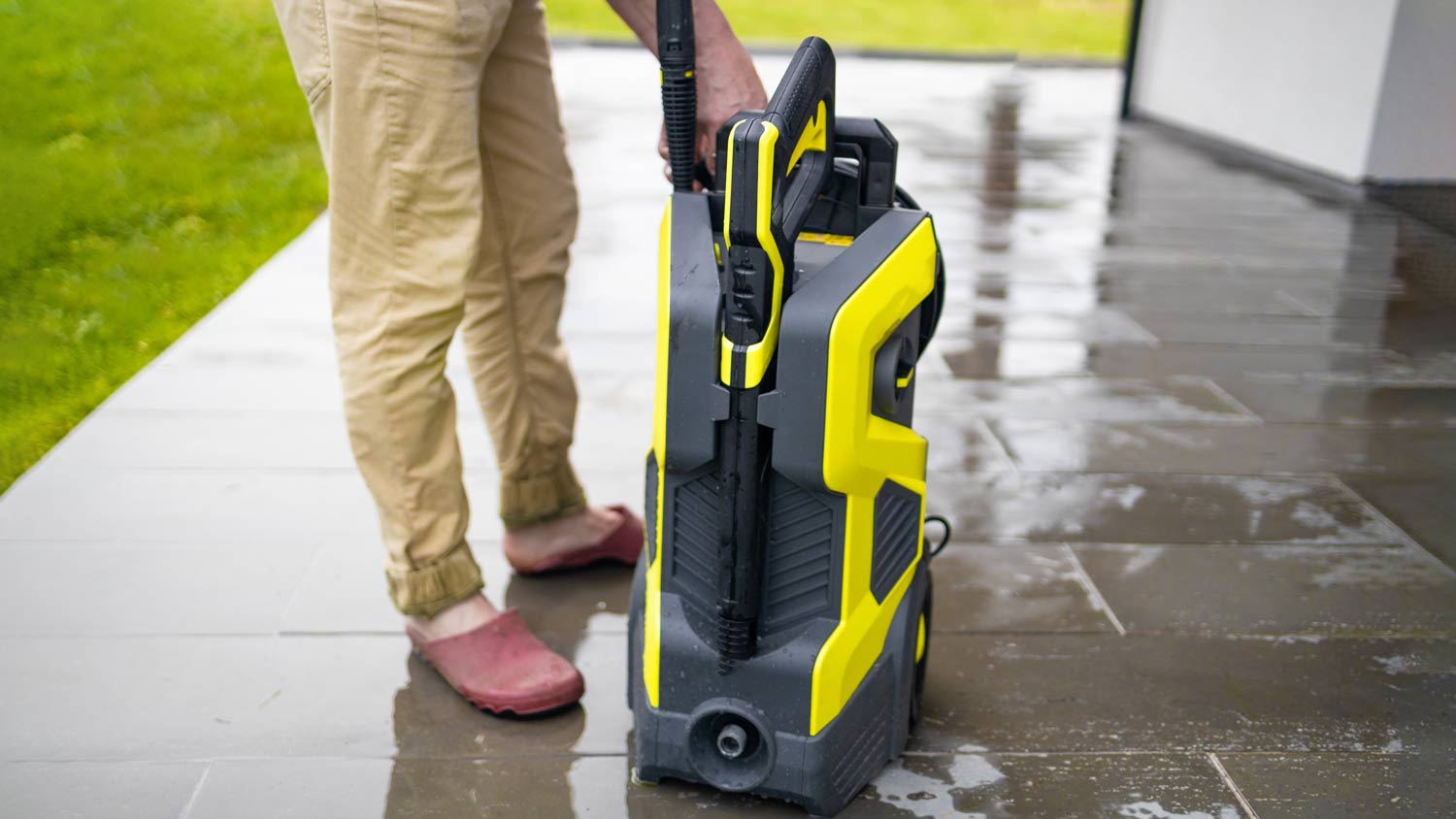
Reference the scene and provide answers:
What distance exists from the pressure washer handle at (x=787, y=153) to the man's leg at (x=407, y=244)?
424 millimetres

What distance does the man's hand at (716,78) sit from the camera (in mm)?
1560

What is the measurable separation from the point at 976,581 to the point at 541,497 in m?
0.73

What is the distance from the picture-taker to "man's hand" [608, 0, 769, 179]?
5.12ft

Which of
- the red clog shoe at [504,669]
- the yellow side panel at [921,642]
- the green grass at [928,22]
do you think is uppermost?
the yellow side panel at [921,642]

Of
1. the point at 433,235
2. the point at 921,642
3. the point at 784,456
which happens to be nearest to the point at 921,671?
the point at 921,642

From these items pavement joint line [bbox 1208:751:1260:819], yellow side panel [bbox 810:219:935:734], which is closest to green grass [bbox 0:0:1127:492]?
yellow side panel [bbox 810:219:935:734]

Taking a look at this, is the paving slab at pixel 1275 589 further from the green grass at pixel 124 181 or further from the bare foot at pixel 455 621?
the green grass at pixel 124 181

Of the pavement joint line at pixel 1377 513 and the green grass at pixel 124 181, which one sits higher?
the pavement joint line at pixel 1377 513

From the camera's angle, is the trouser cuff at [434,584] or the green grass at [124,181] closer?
the trouser cuff at [434,584]

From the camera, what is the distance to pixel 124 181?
191 inches

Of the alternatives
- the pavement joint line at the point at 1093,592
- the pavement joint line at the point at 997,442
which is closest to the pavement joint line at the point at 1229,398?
the pavement joint line at the point at 997,442

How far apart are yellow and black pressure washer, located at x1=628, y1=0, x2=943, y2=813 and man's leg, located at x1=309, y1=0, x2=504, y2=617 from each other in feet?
0.94

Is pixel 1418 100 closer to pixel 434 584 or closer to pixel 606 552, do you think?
pixel 606 552

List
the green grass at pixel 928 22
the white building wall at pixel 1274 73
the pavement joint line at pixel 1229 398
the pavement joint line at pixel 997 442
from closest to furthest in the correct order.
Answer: the pavement joint line at pixel 997 442 → the pavement joint line at pixel 1229 398 → the white building wall at pixel 1274 73 → the green grass at pixel 928 22
